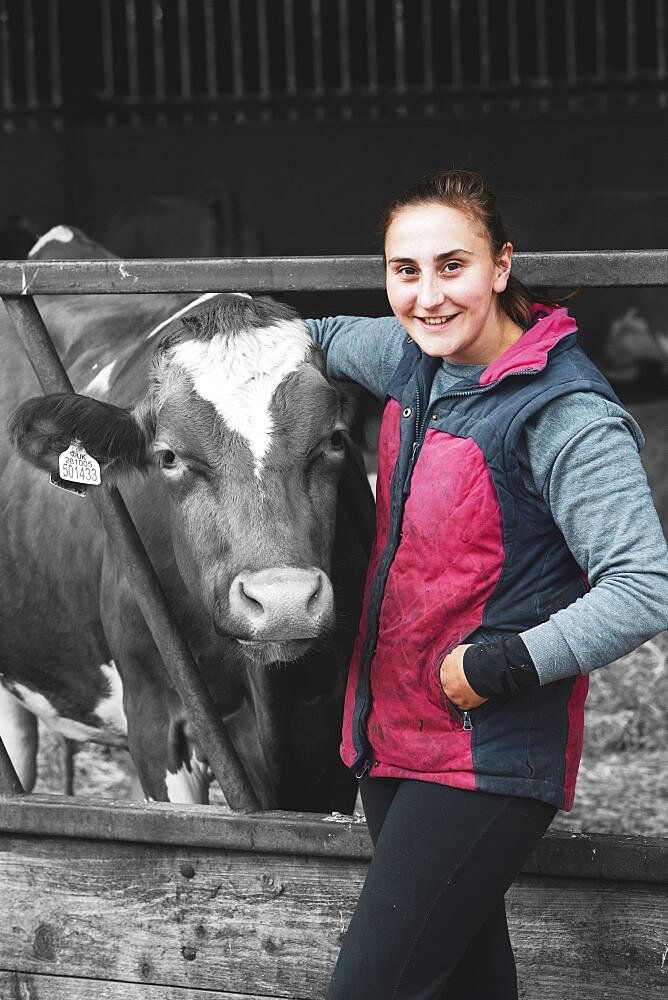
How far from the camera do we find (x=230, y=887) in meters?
2.38

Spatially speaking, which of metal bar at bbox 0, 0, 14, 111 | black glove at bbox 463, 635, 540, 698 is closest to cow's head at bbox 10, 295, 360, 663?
black glove at bbox 463, 635, 540, 698

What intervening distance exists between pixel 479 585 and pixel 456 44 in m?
8.95

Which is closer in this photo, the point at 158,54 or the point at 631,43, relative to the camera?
the point at 631,43

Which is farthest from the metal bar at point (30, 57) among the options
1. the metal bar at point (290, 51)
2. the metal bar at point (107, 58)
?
the metal bar at point (290, 51)

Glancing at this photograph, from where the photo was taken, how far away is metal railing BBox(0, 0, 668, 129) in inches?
385

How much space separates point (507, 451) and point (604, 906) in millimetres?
847

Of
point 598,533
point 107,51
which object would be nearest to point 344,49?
point 107,51

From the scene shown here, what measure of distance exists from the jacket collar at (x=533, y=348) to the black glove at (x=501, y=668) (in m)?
0.35

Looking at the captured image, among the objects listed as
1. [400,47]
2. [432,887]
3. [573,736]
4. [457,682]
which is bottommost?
[432,887]

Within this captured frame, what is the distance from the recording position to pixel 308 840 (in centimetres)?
231

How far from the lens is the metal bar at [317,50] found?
10.0 meters

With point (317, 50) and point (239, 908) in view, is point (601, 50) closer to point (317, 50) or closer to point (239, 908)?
point (317, 50)

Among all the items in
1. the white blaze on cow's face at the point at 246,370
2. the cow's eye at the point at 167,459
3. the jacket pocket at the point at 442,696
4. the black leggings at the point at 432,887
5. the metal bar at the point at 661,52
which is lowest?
the black leggings at the point at 432,887

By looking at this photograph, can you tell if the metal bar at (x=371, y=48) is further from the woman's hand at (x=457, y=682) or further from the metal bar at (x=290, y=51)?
the woman's hand at (x=457, y=682)
